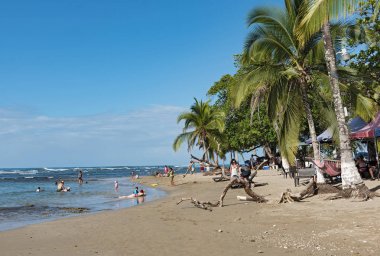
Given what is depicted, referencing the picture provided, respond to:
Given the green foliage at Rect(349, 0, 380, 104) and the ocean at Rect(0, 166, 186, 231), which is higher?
the green foliage at Rect(349, 0, 380, 104)

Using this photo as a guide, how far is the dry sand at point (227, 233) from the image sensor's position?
6789mm

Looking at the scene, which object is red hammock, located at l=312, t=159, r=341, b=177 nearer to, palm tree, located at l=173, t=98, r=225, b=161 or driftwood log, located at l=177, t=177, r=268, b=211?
driftwood log, located at l=177, t=177, r=268, b=211

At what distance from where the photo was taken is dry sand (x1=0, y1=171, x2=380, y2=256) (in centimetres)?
679

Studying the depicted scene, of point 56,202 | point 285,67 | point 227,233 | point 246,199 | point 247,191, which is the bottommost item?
point 56,202

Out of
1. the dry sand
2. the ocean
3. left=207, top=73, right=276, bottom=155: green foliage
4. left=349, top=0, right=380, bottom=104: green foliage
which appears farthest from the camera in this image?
left=207, top=73, right=276, bottom=155: green foliage

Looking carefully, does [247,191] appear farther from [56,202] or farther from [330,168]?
[56,202]

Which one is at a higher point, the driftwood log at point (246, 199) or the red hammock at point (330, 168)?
the red hammock at point (330, 168)

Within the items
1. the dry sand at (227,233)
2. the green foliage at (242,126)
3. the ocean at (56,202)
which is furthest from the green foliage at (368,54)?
the green foliage at (242,126)

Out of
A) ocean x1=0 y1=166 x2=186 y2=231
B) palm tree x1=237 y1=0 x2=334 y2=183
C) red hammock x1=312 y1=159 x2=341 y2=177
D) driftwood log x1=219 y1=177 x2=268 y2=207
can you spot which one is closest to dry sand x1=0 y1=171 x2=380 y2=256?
driftwood log x1=219 y1=177 x2=268 y2=207

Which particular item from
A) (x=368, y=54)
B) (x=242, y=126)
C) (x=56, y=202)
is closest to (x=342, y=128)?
(x=368, y=54)

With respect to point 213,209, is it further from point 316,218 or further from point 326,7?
point 326,7

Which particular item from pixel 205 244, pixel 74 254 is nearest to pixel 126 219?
pixel 74 254

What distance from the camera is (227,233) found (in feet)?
27.6

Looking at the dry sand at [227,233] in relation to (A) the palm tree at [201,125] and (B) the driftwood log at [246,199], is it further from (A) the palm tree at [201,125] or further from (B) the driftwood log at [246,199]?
(A) the palm tree at [201,125]
